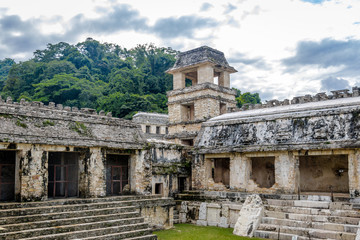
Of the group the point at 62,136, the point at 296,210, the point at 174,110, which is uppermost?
the point at 174,110

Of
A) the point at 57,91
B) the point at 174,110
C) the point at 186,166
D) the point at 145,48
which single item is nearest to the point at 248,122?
the point at 186,166

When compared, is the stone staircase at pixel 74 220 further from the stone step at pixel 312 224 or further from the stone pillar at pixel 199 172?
the stone pillar at pixel 199 172

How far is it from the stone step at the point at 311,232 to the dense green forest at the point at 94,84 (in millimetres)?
26492

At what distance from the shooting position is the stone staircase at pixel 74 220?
10.2 meters

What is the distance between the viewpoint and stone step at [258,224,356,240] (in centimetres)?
1147

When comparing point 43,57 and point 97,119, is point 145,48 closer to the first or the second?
point 43,57

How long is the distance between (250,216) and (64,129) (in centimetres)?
795

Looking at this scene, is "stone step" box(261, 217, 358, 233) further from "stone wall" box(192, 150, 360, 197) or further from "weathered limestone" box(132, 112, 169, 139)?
"weathered limestone" box(132, 112, 169, 139)

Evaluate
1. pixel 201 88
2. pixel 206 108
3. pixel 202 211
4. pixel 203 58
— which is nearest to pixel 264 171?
pixel 202 211

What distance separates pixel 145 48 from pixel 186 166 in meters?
42.1

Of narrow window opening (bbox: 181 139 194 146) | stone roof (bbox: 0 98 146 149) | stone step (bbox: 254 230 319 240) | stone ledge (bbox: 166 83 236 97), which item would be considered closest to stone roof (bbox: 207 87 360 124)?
stone ledge (bbox: 166 83 236 97)

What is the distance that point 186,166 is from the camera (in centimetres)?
1998

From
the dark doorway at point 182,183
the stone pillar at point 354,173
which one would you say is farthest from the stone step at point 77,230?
the stone pillar at point 354,173

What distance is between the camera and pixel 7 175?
13.9m
